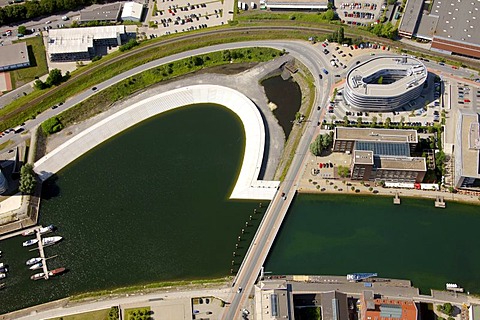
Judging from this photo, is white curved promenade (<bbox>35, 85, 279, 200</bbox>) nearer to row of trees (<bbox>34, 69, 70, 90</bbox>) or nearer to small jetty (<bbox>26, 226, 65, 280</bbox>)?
small jetty (<bbox>26, 226, 65, 280</bbox>)

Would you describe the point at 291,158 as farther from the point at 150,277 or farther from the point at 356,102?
the point at 150,277

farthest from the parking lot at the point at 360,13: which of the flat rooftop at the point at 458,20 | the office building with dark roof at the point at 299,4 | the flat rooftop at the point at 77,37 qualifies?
the flat rooftop at the point at 77,37

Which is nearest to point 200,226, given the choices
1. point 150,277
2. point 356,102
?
point 150,277

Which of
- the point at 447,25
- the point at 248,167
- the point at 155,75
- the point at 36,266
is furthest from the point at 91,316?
the point at 447,25

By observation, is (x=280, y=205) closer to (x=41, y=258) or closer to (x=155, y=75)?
(x=155, y=75)

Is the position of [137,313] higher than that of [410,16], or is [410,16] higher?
[410,16]

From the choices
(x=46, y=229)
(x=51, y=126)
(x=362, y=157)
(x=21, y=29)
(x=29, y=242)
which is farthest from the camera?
(x=21, y=29)
